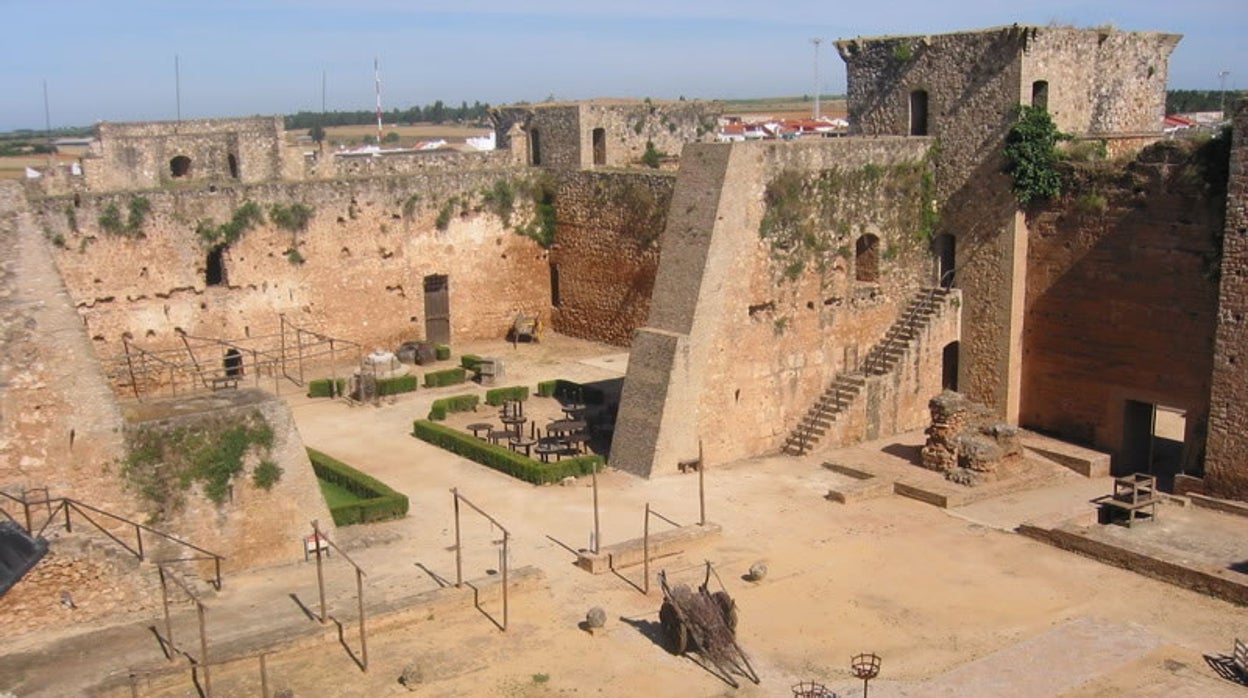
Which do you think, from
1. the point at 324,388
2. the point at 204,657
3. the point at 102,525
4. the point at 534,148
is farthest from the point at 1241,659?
the point at 534,148

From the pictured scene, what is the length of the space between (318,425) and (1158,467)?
15.1 meters

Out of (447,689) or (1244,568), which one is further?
(1244,568)

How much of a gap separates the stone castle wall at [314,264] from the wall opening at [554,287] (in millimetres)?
163

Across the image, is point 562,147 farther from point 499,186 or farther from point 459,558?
point 459,558

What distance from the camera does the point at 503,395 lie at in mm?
24750

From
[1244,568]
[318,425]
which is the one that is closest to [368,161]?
[318,425]

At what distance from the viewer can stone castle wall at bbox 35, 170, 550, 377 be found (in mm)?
24156

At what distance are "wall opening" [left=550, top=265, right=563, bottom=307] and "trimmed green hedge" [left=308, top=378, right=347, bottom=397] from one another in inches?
256

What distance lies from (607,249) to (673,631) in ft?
A: 49.4

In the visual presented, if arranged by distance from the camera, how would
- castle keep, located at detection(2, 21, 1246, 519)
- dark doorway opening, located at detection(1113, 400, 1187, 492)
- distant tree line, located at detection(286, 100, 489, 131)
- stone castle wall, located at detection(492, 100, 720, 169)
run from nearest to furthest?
castle keep, located at detection(2, 21, 1246, 519) → dark doorway opening, located at detection(1113, 400, 1187, 492) → stone castle wall, located at detection(492, 100, 720, 169) → distant tree line, located at detection(286, 100, 489, 131)

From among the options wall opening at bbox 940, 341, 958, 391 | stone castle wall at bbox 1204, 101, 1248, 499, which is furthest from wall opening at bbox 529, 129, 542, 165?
stone castle wall at bbox 1204, 101, 1248, 499

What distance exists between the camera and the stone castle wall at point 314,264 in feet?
79.3

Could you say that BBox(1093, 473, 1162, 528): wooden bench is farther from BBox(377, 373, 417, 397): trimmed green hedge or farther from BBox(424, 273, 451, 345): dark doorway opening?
BBox(424, 273, 451, 345): dark doorway opening

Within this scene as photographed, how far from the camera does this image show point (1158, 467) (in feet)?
72.9
